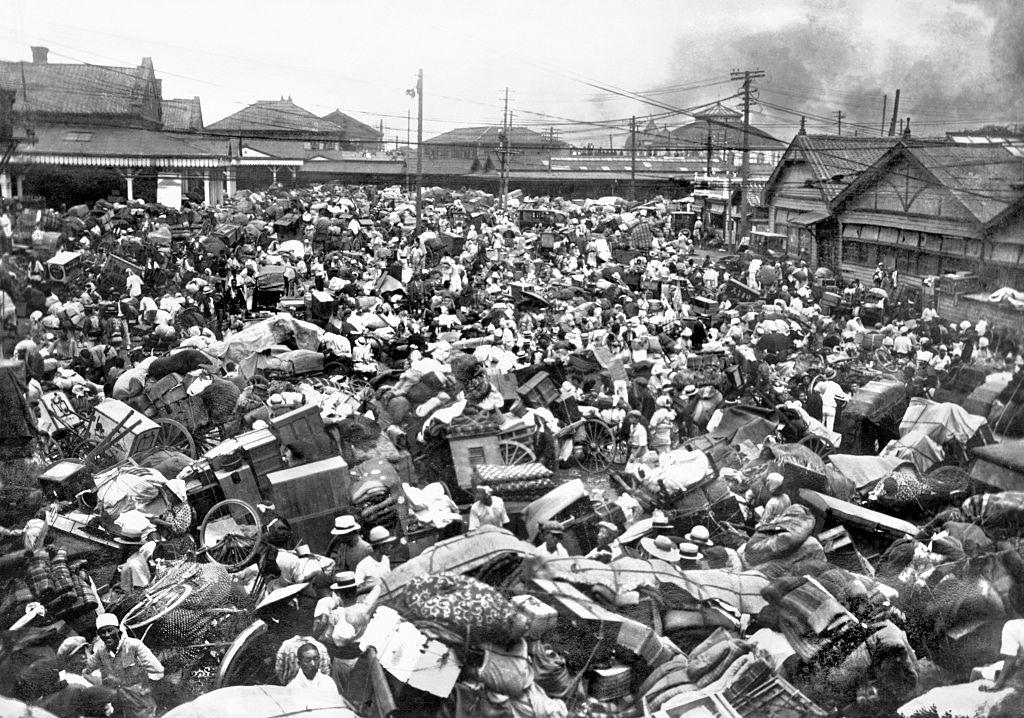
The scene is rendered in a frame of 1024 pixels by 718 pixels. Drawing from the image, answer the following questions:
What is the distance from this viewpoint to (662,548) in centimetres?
657

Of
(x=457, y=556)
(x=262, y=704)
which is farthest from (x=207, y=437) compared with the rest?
(x=262, y=704)

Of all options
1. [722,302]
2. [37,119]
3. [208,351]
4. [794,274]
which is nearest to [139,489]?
[37,119]

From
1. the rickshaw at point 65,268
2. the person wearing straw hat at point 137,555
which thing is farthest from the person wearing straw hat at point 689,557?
the rickshaw at point 65,268

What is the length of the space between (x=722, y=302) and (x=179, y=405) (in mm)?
11910

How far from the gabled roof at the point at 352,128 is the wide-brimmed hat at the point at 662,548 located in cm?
1372

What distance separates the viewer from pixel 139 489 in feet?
22.8

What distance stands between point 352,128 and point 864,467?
16345mm

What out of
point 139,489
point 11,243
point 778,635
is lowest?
point 778,635

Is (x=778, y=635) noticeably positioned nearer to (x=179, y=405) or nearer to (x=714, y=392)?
(x=714, y=392)

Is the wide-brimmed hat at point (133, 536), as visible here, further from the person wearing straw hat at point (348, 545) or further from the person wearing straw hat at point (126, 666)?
the person wearing straw hat at point (348, 545)

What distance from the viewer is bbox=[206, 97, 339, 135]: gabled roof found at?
56.0ft

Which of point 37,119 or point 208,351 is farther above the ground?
point 37,119

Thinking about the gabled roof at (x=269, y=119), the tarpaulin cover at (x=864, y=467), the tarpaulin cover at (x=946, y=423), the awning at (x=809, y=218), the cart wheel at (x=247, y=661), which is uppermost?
the gabled roof at (x=269, y=119)

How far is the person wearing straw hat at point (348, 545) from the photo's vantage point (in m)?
6.41
